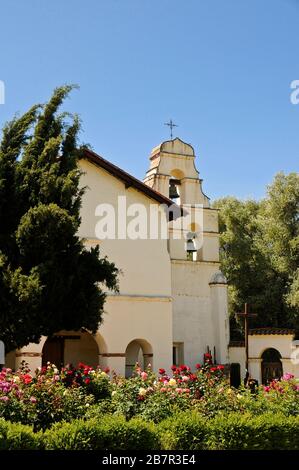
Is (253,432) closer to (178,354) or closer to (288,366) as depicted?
(178,354)

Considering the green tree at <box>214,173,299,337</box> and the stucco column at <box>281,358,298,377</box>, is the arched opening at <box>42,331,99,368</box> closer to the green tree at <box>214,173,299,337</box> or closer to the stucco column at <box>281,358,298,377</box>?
the stucco column at <box>281,358,298,377</box>

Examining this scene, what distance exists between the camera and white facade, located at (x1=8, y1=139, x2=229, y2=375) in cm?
1816

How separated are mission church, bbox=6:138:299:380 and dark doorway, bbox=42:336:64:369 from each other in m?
0.03

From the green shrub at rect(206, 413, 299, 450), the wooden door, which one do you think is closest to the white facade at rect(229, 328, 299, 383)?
the wooden door

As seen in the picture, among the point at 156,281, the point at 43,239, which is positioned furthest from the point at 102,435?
the point at 156,281

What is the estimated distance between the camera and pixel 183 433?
7465 millimetres

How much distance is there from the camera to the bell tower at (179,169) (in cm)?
2133

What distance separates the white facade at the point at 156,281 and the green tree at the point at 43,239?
326 cm

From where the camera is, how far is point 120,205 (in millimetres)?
18797

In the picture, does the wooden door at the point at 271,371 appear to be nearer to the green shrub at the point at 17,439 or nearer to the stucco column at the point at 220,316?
the stucco column at the point at 220,316

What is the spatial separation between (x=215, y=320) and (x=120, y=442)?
15362 millimetres

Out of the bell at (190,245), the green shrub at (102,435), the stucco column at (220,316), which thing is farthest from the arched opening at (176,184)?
the green shrub at (102,435)
